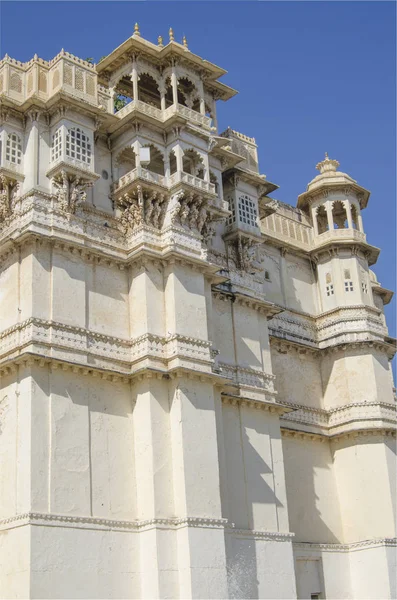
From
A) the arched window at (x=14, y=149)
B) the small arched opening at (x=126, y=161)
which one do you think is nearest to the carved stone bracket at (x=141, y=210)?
the small arched opening at (x=126, y=161)

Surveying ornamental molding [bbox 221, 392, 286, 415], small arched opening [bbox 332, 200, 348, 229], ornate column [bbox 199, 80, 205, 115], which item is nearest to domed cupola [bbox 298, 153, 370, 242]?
small arched opening [bbox 332, 200, 348, 229]

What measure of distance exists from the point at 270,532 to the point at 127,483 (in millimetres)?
4818

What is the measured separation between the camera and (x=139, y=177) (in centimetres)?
2531

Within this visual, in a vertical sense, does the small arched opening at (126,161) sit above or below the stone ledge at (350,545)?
above

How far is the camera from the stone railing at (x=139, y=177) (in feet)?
83.5

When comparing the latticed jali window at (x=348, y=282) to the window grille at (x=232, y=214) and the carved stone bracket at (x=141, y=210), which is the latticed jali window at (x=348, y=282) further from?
the carved stone bracket at (x=141, y=210)

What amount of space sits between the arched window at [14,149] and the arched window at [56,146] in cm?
92

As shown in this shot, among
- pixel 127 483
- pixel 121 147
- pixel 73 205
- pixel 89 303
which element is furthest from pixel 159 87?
pixel 127 483

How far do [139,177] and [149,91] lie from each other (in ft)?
17.1

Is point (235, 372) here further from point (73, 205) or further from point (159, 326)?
point (73, 205)

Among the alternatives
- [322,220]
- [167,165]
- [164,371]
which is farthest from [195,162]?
[322,220]

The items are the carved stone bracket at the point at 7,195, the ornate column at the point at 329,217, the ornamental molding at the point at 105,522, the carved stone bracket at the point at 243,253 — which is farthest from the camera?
the ornate column at the point at 329,217

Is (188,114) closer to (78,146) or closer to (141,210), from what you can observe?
(141,210)

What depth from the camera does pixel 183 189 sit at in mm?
25891
